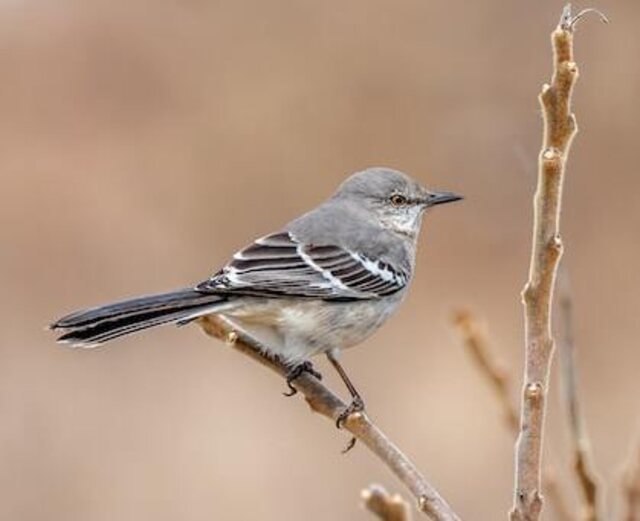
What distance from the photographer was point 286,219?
12.6 m

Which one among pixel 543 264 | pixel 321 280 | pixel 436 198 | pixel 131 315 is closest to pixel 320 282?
pixel 321 280

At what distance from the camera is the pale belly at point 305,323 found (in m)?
3.93

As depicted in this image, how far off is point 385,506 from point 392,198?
3.26m

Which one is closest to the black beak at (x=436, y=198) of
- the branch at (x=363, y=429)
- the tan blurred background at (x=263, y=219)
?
the branch at (x=363, y=429)

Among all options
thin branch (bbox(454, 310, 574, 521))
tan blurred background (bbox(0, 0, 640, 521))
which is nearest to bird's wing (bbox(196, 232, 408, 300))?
thin branch (bbox(454, 310, 574, 521))

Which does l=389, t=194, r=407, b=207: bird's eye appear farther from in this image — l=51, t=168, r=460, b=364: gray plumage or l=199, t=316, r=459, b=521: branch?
l=199, t=316, r=459, b=521: branch

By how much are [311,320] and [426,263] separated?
8.52m

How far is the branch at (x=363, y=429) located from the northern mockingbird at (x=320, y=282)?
0.39 ft

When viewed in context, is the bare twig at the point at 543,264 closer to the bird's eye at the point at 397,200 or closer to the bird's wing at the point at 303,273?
the bird's wing at the point at 303,273

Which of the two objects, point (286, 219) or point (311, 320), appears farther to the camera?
point (286, 219)

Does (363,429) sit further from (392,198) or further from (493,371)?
(392,198)

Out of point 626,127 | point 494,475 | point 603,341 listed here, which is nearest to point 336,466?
point 494,475

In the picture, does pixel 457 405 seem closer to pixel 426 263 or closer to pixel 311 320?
pixel 426 263

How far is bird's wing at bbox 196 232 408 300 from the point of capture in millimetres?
3967
